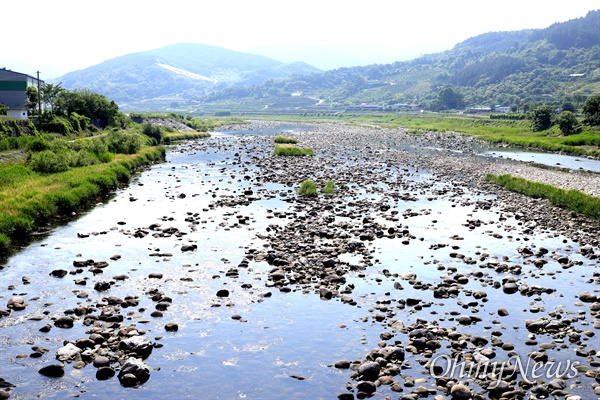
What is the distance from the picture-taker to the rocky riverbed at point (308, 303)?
53.7 ft

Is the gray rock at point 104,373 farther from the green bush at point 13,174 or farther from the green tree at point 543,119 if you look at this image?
the green tree at point 543,119

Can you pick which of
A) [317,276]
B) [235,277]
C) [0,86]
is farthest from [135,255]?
[0,86]

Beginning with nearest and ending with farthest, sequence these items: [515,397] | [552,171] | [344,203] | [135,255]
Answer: [515,397]
[135,255]
[344,203]
[552,171]

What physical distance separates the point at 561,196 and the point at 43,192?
42.9 meters

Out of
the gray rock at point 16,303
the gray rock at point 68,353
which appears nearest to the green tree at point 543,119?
the gray rock at point 16,303

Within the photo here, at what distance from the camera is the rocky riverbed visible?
16.4 meters

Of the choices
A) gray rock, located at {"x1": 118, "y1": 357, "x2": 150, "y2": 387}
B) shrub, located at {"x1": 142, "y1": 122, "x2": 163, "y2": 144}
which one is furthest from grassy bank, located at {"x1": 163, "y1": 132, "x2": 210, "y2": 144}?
gray rock, located at {"x1": 118, "y1": 357, "x2": 150, "y2": 387}

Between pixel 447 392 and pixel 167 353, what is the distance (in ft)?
31.4

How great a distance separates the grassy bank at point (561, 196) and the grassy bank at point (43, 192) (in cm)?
4049

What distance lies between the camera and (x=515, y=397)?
49.8ft

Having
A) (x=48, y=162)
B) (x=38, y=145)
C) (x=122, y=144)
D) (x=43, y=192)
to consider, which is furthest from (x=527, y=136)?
(x=43, y=192)

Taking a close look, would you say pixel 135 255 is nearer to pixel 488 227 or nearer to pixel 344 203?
pixel 344 203

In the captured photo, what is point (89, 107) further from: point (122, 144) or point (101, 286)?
point (101, 286)

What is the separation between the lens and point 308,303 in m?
22.5
